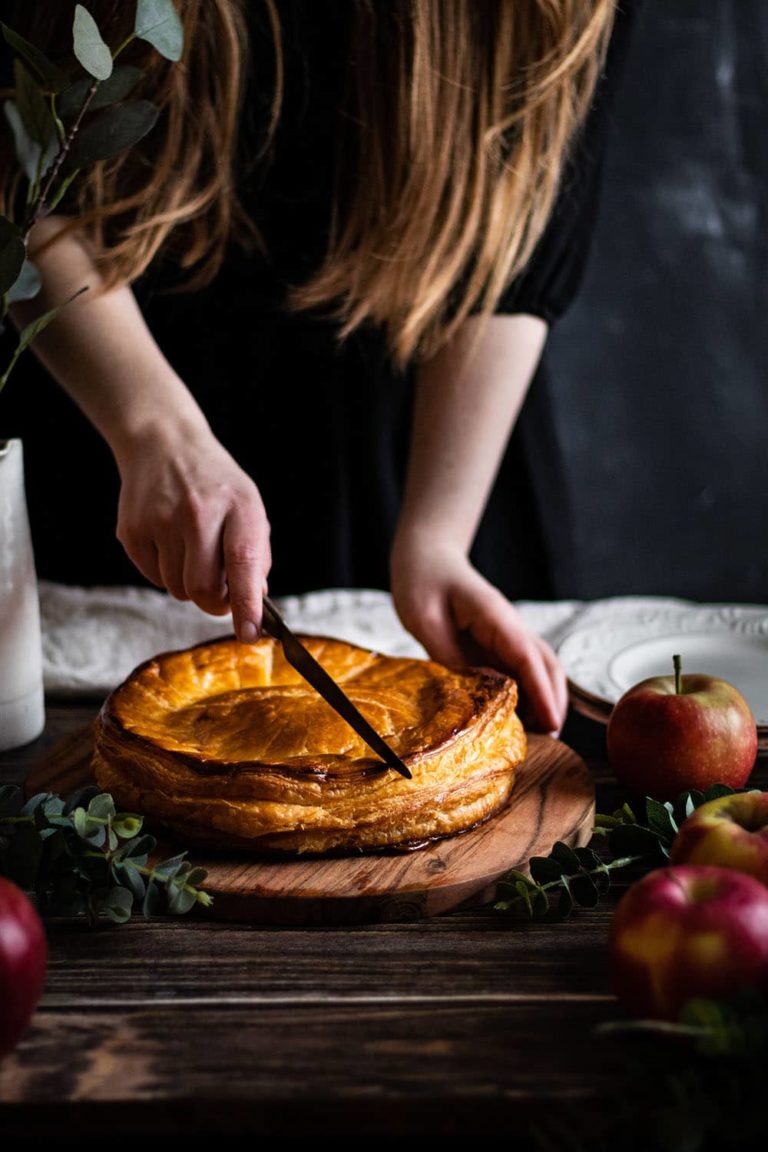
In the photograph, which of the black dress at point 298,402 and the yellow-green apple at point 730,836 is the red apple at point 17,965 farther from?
the black dress at point 298,402

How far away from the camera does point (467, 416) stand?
1.92 m

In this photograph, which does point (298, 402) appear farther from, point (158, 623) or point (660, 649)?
point (660, 649)

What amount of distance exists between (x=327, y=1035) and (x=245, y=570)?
1.70 ft

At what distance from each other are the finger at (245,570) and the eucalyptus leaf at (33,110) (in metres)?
0.44

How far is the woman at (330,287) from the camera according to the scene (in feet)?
4.96

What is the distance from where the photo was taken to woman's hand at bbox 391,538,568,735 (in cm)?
152

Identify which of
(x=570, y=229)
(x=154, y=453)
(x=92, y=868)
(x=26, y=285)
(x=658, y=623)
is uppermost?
(x=26, y=285)

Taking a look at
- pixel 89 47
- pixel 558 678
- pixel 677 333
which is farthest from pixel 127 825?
pixel 677 333

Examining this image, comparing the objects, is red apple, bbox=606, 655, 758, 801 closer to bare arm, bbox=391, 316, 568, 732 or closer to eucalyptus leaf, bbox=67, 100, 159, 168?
bare arm, bbox=391, 316, 568, 732

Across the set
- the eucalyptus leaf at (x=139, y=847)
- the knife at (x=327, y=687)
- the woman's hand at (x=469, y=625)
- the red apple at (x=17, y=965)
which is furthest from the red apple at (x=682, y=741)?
the red apple at (x=17, y=965)

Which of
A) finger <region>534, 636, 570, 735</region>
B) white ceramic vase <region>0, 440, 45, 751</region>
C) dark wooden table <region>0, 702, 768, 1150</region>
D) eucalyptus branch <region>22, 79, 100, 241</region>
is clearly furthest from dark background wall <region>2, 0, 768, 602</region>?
dark wooden table <region>0, 702, 768, 1150</region>

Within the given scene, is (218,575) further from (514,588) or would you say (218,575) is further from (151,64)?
(514,588)

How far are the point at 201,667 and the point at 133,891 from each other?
0.43 meters

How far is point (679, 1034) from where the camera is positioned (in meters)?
0.89
